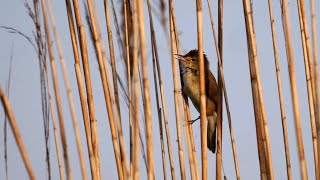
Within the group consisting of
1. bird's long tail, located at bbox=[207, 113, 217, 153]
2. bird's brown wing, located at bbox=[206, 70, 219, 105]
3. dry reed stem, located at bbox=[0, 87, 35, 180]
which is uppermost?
bird's brown wing, located at bbox=[206, 70, 219, 105]

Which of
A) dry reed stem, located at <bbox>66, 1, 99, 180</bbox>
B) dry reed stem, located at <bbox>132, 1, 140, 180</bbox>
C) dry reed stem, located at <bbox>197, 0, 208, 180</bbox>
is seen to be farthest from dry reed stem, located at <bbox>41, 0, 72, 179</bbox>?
dry reed stem, located at <bbox>197, 0, 208, 180</bbox>

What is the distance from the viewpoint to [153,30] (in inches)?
86.5

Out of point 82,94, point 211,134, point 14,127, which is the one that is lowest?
point 211,134

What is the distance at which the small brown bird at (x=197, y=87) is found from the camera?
376 cm

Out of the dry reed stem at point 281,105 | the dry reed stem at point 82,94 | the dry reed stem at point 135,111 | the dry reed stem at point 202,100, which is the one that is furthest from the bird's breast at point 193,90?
the dry reed stem at point 135,111

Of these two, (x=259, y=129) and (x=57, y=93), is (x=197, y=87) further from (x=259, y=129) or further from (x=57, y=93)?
(x=57, y=93)

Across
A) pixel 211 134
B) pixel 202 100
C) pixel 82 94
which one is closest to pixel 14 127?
pixel 82 94

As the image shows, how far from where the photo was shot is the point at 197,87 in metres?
3.79

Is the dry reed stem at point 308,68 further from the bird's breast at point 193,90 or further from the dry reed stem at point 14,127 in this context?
the bird's breast at point 193,90

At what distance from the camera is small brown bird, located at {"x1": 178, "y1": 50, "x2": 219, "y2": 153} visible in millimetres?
3755

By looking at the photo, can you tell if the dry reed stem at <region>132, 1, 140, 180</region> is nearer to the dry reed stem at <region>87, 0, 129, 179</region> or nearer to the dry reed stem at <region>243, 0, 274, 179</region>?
the dry reed stem at <region>87, 0, 129, 179</region>

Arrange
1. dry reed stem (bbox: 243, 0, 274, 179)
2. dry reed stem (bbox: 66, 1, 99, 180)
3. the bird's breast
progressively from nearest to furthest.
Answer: dry reed stem (bbox: 66, 1, 99, 180)
dry reed stem (bbox: 243, 0, 274, 179)
the bird's breast

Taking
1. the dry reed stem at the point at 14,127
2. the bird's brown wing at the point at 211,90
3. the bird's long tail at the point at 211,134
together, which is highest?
the bird's brown wing at the point at 211,90

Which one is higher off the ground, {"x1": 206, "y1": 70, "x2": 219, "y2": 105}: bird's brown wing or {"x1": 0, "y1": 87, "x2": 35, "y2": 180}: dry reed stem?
{"x1": 206, "y1": 70, "x2": 219, "y2": 105}: bird's brown wing
